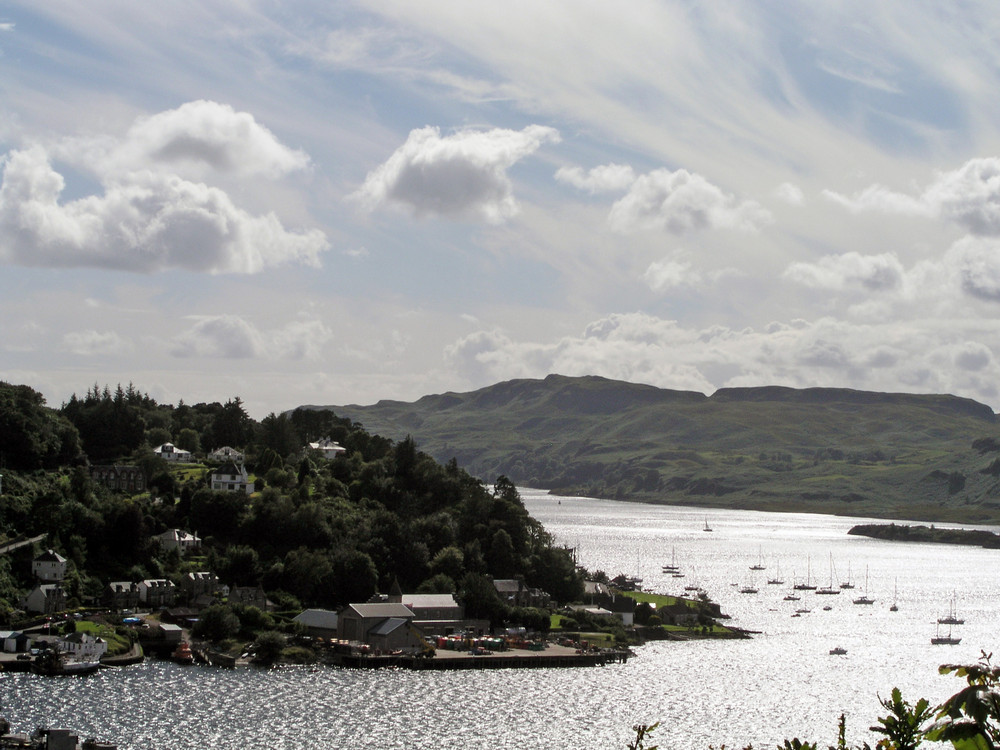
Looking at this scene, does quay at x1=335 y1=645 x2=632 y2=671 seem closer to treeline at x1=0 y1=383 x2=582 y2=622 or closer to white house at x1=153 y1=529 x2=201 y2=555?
treeline at x1=0 y1=383 x2=582 y2=622

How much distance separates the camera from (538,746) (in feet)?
216

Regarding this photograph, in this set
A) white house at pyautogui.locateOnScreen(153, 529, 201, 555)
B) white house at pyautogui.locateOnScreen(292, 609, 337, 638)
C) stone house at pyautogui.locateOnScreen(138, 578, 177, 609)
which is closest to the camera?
white house at pyautogui.locateOnScreen(292, 609, 337, 638)

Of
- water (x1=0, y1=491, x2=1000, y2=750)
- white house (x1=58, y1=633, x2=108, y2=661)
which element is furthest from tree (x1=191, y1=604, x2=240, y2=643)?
white house (x1=58, y1=633, x2=108, y2=661)

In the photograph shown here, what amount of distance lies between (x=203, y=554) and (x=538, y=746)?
54597 millimetres

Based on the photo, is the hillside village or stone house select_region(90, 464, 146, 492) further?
stone house select_region(90, 464, 146, 492)

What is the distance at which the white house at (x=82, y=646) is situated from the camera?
7981 centimetres

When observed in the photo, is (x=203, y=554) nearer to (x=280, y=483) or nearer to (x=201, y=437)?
(x=280, y=483)

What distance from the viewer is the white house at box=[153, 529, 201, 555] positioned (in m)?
108

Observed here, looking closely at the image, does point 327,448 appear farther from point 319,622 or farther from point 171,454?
point 319,622

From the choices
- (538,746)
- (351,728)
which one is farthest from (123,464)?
(538,746)

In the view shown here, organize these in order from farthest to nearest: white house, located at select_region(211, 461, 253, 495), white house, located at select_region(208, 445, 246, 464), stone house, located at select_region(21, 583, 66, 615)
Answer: white house, located at select_region(208, 445, 246, 464) → white house, located at select_region(211, 461, 253, 495) → stone house, located at select_region(21, 583, 66, 615)

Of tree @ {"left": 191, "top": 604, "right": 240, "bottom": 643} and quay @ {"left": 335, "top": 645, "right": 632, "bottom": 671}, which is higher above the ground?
tree @ {"left": 191, "top": 604, "right": 240, "bottom": 643}

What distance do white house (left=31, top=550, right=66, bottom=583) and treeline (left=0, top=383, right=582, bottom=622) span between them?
44.1 inches

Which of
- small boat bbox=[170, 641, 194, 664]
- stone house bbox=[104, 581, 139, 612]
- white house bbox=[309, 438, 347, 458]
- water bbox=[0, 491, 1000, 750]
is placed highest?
white house bbox=[309, 438, 347, 458]
